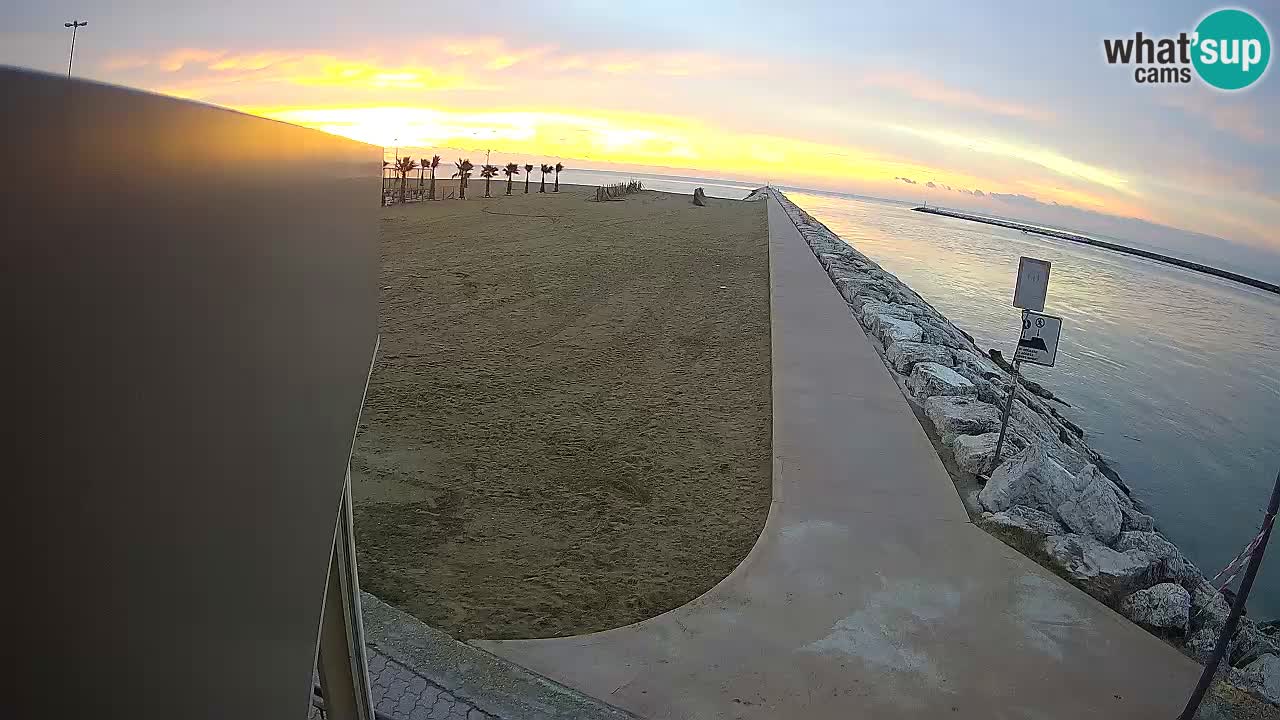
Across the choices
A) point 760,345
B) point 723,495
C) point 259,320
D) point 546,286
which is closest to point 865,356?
point 760,345

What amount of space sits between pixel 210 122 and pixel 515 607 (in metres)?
4.14

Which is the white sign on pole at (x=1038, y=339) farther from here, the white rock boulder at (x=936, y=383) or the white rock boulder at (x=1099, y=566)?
the white rock boulder at (x=1099, y=566)

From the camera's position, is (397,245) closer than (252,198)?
No

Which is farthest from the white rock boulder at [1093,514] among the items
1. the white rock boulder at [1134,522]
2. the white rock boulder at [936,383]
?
the white rock boulder at [936,383]

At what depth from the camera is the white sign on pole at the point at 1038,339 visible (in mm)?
6668

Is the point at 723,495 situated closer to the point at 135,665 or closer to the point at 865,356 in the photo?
the point at 865,356

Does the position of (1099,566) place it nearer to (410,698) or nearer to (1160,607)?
(1160,607)

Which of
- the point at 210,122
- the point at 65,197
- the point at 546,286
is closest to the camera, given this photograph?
the point at 65,197

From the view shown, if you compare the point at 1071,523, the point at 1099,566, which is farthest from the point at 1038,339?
the point at 1099,566

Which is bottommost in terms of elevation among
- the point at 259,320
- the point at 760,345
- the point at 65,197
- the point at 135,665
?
the point at 760,345

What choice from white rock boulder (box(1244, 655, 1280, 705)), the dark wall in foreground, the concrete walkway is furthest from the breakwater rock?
the dark wall in foreground

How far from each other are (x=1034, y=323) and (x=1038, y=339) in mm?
134

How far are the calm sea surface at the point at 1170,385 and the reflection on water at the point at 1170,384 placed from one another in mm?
28

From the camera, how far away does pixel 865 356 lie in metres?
9.84
